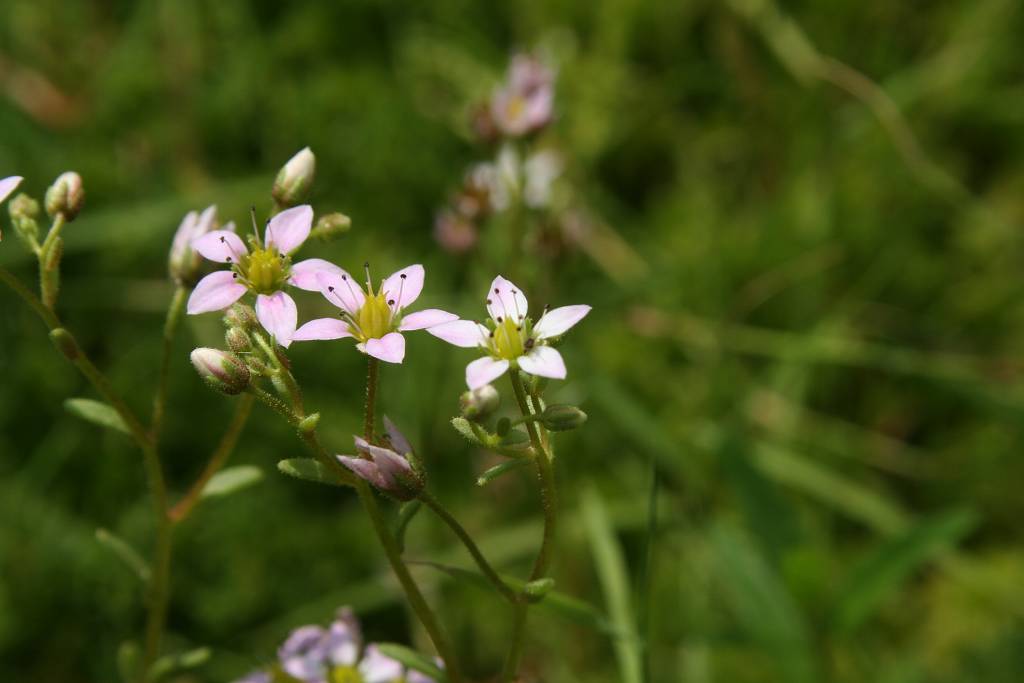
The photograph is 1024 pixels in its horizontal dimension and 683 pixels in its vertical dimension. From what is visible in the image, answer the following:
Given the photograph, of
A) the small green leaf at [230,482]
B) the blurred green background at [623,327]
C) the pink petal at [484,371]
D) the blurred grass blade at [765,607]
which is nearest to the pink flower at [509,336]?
the pink petal at [484,371]

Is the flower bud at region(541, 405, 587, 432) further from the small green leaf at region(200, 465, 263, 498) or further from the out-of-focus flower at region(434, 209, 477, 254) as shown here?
the out-of-focus flower at region(434, 209, 477, 254)

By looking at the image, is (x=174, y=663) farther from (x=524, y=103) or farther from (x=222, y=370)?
(x=524, y=103)

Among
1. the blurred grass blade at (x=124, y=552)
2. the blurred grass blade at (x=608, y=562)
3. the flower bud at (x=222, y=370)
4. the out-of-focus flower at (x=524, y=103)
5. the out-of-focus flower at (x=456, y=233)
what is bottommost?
the blurred grass blade at (x=124, y=552)

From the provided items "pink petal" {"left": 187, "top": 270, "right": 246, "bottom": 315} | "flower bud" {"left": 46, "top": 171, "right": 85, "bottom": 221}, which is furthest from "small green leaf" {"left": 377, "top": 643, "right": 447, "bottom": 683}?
"flower bud" {"left": 46, "top": 171, "right": 85, "bottom": 221}

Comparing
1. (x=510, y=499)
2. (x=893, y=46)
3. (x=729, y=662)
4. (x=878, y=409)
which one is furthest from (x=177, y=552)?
(x=893, y=46)

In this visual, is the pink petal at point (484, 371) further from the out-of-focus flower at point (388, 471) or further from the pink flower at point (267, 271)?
the pink flower at point (267, 271)

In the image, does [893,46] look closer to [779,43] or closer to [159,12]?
[779,43]

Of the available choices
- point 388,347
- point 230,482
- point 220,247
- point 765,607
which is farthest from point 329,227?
point 765,607
